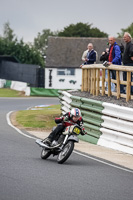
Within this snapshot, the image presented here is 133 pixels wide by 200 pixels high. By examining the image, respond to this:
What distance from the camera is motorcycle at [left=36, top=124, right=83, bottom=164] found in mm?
11516

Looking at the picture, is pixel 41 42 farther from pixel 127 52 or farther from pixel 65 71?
pixel 127 52

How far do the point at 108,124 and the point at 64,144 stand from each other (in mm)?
4283

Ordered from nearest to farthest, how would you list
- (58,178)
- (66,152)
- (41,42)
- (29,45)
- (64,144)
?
(58,178), (66,152), (64,144), (29,45), (41,42)

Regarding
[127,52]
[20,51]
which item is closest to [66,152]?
[127,52]

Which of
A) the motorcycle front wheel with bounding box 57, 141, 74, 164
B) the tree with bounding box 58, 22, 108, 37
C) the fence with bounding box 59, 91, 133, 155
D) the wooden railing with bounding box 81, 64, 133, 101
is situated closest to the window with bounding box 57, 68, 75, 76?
the tree with bounding box 58, 22, 108, 37

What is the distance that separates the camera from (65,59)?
78000 mm

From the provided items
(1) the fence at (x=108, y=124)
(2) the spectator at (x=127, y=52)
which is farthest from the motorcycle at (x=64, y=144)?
(2) the spectator at (x=127, y=52)

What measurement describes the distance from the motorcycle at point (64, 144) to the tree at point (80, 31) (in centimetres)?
9373

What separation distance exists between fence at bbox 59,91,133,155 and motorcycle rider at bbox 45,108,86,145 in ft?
8.70

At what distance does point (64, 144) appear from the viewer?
11711 mm

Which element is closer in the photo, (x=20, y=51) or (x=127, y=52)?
(x=127, y=52)

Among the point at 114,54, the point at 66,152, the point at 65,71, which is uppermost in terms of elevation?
the point at 114,54

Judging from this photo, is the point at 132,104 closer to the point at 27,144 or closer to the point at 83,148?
the point at 83,148

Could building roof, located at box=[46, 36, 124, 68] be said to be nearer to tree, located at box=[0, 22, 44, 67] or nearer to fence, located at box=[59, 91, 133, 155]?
tree, located at box=[0, 22, 44, 67]
